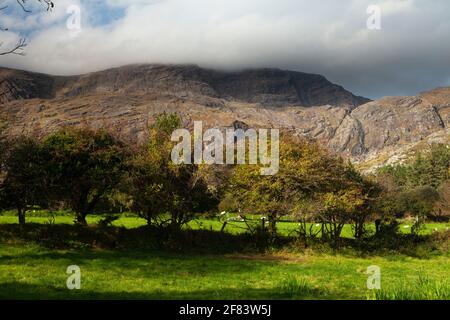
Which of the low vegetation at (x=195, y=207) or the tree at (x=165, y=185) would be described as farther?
the tree at (x=165, y=185)

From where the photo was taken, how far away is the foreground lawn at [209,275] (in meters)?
16.3

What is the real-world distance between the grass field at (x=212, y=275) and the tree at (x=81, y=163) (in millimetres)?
6004

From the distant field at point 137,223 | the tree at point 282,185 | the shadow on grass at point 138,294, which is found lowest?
the distant field at point 137,223

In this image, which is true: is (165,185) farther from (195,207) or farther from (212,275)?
(212,275)

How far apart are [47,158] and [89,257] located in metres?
10.0

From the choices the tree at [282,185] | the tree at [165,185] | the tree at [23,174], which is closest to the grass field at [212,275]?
the tree at [282,185]

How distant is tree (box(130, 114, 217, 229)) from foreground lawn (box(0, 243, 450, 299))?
4.30m

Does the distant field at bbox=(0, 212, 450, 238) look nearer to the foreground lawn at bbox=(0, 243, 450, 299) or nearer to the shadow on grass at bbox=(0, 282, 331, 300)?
the foreground lawn at bbox=(0, 243, 450, 299)

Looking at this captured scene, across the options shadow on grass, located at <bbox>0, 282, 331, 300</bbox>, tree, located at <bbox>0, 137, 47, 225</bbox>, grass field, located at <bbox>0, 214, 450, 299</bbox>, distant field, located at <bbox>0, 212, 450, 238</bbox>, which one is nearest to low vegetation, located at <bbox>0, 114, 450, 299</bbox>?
tree, located at <bbox>0, 137, 47, 225</bbox>

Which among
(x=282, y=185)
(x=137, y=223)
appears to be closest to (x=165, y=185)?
(x=282, y=185)

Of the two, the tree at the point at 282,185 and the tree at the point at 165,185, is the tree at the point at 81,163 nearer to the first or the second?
the tree at the point at 165,185

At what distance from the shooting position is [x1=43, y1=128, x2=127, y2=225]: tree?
31.8 meters

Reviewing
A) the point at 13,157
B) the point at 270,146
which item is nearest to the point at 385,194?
the point at 270,146

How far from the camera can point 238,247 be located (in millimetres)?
32938
